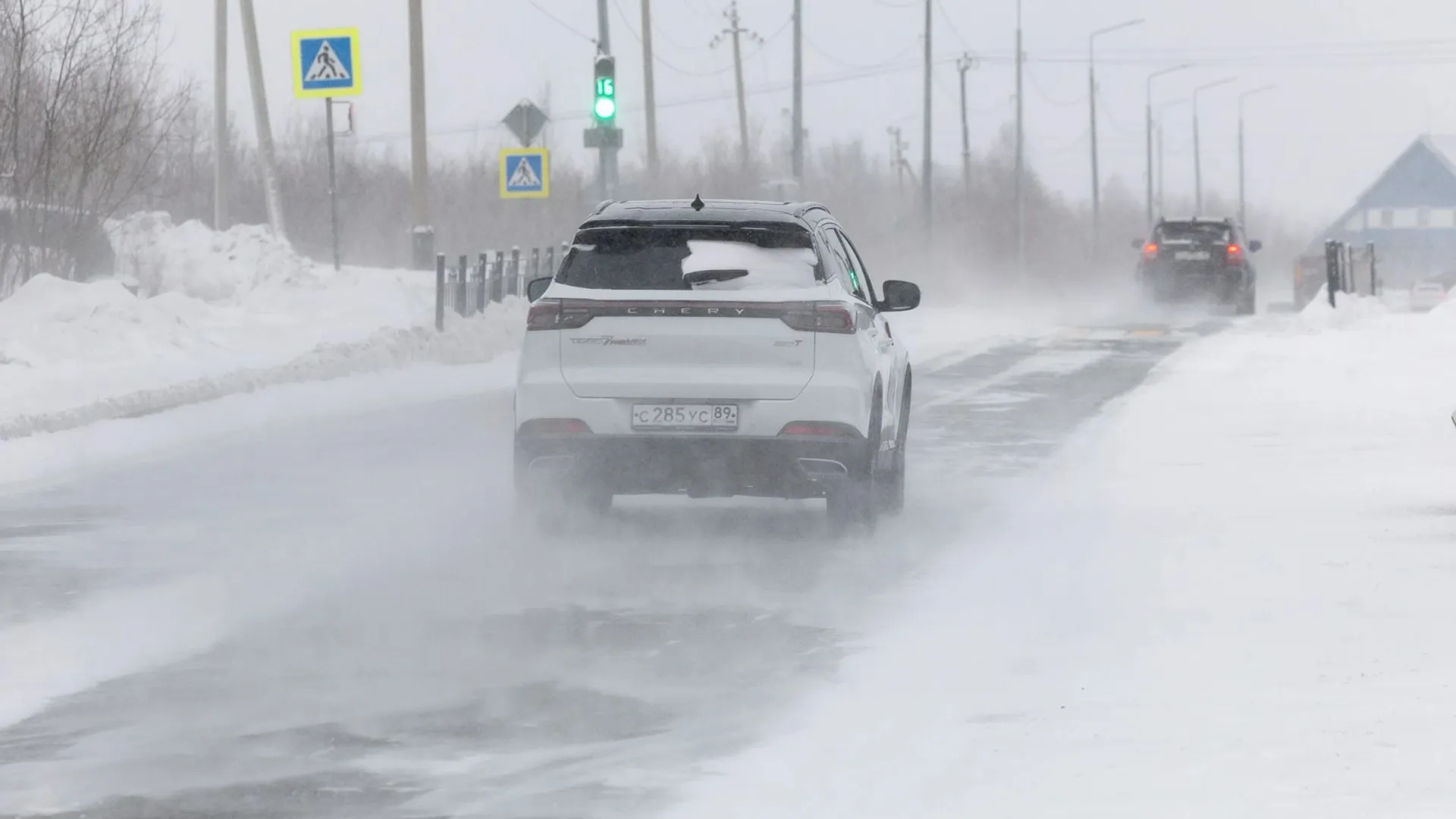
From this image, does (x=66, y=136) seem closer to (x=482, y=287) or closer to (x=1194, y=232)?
(x=482, y=287)

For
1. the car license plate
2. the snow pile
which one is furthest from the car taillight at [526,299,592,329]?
the snow pile

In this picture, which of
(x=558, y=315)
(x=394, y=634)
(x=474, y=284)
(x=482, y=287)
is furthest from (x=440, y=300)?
(x=394, y=634)

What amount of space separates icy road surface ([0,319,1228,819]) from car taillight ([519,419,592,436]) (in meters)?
0.56

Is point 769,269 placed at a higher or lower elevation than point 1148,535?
higher

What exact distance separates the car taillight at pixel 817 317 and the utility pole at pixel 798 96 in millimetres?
36722

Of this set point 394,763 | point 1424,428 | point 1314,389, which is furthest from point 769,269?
point 1314,389

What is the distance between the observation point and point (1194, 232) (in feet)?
139

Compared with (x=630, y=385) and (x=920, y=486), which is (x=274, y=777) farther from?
(x=920, y=486)

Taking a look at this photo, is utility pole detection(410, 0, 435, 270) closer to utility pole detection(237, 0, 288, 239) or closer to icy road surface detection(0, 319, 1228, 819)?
utility pole detection(237, 0, 288, 239)

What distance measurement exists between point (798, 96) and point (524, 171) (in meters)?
19.0

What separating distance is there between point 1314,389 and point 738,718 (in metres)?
15.8

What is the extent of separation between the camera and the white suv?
422 inches

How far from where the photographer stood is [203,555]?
10.7m

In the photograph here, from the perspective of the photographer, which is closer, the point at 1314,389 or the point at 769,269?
the point at 769,269
